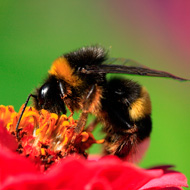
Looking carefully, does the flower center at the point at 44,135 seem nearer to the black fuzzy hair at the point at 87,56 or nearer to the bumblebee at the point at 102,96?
the bumblebee at the point at 102,96

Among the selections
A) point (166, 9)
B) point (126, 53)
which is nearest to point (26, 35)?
point (126, 53)

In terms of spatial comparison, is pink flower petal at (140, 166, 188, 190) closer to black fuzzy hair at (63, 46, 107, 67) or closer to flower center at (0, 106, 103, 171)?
flower center at (0, 106, 103, 171)

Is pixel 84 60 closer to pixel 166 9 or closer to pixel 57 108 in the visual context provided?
pixel 57 108

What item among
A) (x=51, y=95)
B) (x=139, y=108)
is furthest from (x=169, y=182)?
(x=51, y=95)

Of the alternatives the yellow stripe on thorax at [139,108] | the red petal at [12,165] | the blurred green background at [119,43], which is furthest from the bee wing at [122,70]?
the blurred green background at [119,43]

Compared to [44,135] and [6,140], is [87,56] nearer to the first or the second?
[44,135]

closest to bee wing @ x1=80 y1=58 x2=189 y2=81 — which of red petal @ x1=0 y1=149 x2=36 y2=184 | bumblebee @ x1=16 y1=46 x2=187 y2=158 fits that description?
bumblebee @ x1=16 y1=46 x2=187 y2=158
